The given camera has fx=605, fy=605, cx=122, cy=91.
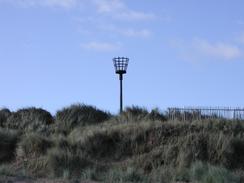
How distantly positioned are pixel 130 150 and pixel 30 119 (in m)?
9.77

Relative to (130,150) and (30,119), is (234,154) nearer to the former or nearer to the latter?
(130,150)

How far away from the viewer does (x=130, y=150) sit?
971 inches

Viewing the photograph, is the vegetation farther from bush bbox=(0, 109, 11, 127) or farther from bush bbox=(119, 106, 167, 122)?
A: bush bbox=(0, 109, 11, 127)

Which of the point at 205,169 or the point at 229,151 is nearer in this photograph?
the point at 205,169

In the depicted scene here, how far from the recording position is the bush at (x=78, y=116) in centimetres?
3106

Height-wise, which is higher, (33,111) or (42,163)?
(33,111)

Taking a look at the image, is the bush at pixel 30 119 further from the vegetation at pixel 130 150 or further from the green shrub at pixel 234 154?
the green shrub at pixel 234 154

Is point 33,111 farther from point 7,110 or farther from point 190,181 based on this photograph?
point 190,181

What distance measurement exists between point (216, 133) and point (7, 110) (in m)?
15.1

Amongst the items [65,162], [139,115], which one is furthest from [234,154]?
[139,115]

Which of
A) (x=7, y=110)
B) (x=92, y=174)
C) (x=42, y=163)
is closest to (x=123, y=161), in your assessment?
(x=42, y=163)

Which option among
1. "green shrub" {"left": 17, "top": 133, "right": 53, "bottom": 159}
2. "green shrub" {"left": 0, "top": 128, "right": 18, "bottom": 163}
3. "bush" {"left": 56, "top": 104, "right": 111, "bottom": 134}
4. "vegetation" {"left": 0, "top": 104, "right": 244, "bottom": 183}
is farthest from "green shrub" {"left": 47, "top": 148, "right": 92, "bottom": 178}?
"bush" {"left": 56, "top": 104, "right": 111, "bottom": 134}

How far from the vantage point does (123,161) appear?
24.0 metres

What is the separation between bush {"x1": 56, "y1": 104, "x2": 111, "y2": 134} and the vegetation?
88 centimetres
